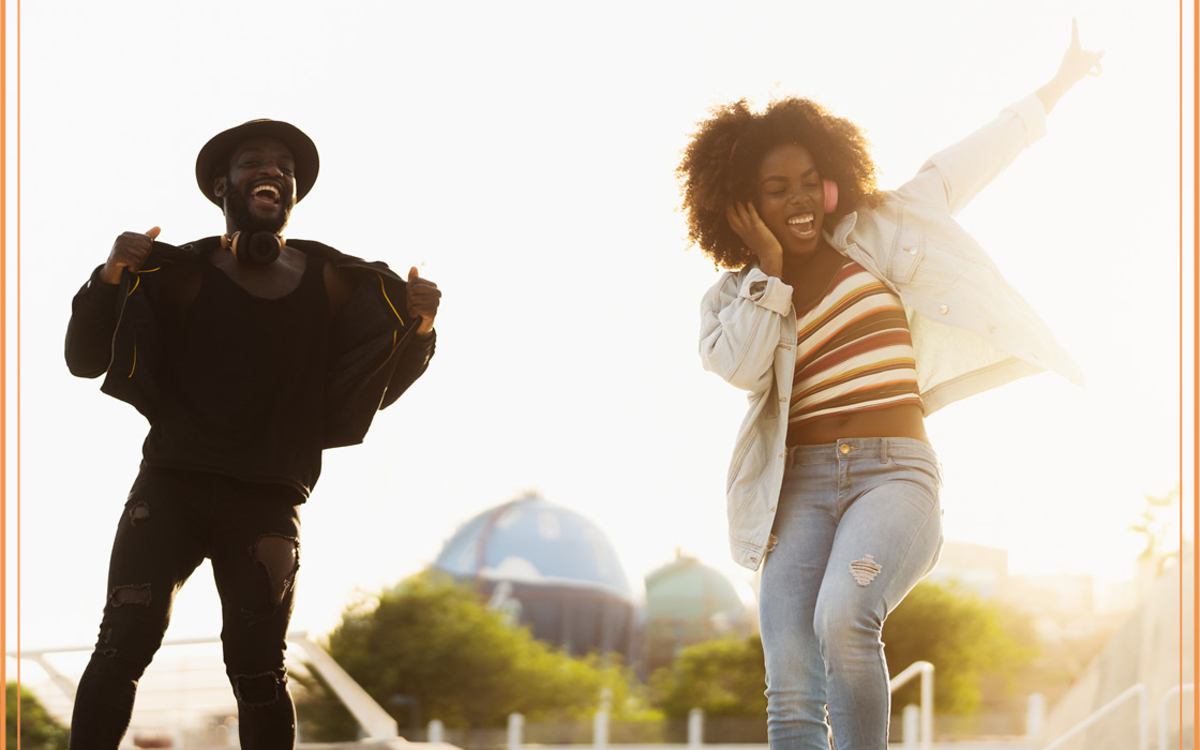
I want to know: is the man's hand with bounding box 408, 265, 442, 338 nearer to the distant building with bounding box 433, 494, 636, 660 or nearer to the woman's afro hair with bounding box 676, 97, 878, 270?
the woman's afro hair with bounding box 676, 97, 878, 270

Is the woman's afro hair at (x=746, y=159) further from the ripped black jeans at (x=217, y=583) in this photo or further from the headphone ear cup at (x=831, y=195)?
the ripped black jeans at (x=217, y=583)

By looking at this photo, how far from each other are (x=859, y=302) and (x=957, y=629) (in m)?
34.5

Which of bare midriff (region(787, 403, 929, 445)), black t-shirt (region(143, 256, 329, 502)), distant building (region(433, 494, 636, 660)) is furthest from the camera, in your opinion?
distant building (region(433, 494, 636, 660))

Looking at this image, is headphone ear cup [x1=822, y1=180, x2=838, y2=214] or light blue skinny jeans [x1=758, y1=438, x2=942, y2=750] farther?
headphone ear cup [x1=822, y1=180, x2=838, y2=214]

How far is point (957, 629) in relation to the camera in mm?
36125

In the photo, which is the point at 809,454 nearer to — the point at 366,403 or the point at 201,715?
the point at 366,403

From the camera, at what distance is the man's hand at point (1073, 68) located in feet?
13.8

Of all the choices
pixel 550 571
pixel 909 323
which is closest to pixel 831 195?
pixel 909 323

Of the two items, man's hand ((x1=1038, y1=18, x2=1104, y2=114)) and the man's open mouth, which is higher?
man's hand ((x1=1038, y1=18, x2=1104, y2=114))

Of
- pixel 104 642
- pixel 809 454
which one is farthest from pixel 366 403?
pixel 809 454

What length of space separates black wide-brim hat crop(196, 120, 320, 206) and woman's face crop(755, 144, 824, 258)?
4.54ft

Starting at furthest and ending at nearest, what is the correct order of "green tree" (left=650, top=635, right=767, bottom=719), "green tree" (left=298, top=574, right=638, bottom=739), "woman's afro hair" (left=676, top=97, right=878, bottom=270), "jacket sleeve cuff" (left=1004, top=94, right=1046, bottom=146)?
"green tree" (left=298, top=574, right=638, bottom=739) < "green tree" (left=650, top=635, right=767, bottom=719) < "jacket sleeve cuff" (left=1004, top=94, right=1046, bottom=146) < "woman's afro hair" (left=676, top=97, right=878, bottom=270)

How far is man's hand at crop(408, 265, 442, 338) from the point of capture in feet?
12.1

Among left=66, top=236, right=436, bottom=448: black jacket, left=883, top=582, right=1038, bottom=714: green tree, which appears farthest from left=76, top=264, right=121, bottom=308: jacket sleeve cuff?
left=883, top=582, right=1038, bottom=714: green tree
